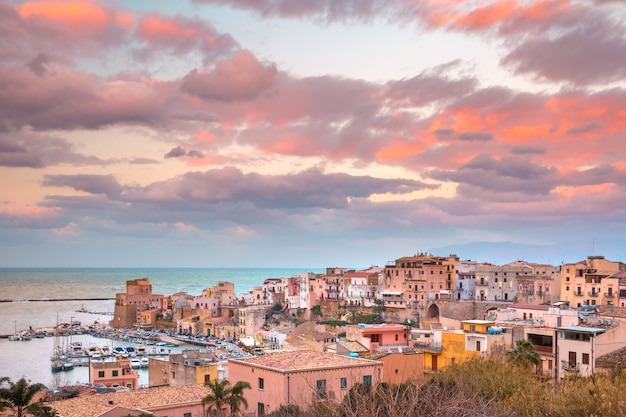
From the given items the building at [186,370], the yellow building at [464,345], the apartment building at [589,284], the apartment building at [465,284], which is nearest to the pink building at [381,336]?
the yellow building at [464,345]

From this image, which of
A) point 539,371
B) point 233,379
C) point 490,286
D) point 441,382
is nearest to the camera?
point 441,382

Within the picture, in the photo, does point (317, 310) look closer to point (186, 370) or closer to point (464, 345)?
point (186, 370)

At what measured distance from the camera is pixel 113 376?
37.2m

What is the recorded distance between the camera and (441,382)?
66.2ft

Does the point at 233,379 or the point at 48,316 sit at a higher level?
the point at 233,379

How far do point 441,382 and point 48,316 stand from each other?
108 metres

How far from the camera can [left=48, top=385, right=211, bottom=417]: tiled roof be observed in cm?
2339

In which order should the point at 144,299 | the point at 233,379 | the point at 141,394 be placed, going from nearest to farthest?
the point at 233,379, the point at 141,394, the point at 144,299

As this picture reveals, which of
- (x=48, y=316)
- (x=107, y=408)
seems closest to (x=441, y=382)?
(x=107, y=408)

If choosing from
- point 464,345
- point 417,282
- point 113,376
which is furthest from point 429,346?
point 417,282

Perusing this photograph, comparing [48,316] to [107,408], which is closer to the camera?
[107,408]

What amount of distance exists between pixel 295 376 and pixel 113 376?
20.0 m

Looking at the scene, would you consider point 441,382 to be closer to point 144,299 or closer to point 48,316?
point 144,299

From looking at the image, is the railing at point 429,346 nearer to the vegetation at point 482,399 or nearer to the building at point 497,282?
A: the vegetation at point 482,399
